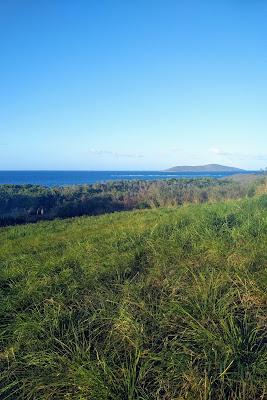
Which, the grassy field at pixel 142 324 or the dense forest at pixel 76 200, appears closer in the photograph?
the grassy field at pixel 142 324

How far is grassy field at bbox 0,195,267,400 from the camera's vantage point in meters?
2.88

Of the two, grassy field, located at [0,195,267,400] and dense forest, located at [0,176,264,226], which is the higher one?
grassy field, located at [0,195,267,400]

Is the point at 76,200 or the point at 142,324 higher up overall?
the point at 142,324

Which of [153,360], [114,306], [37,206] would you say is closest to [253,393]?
[153,360]

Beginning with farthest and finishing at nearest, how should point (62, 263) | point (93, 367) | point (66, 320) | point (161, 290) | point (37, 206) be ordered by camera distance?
point (37, 206), point (62, 263), point (161, 290), point (66, 320), point (93, 367)

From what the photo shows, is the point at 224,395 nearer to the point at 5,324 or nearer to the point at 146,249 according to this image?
the point at 5,324

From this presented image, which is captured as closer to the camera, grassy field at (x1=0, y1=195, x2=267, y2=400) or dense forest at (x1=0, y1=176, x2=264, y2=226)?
grassy field at (x1=0, y1=195, x2=267, y2=400)

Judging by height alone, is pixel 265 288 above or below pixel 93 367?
above

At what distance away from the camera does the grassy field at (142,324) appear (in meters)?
2.88

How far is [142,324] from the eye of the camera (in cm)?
351

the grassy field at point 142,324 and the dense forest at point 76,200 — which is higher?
the grassy field at point 142,324

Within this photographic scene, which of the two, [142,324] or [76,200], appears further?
[76,200]

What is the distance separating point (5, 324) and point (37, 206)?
1142 inches

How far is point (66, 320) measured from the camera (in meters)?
3.94
